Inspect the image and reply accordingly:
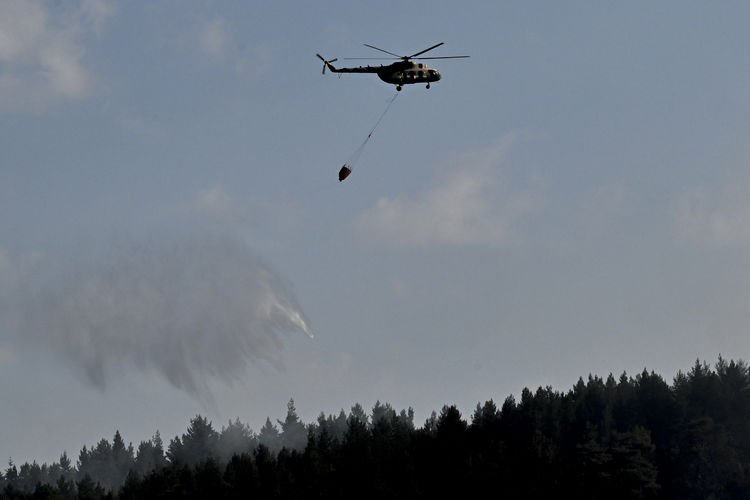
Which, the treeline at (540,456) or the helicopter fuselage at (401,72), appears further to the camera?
the treeline at (540,456)

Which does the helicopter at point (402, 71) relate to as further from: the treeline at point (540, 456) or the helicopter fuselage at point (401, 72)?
the treeline at point (540, 456)

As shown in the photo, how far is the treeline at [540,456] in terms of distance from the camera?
13138 cm

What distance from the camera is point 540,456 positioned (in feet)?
444

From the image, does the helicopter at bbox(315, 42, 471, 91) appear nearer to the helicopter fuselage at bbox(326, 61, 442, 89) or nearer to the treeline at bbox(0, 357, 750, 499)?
the helicopter fuselage at bbox(326, 61, 442, 89)

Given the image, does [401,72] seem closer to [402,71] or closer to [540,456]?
[402,71]

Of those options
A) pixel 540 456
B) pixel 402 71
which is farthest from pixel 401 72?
pixel 540 456

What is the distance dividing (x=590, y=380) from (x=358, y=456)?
56591 millimetres

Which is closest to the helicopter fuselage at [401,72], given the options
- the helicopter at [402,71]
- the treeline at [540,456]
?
the helicopter at [402,71]

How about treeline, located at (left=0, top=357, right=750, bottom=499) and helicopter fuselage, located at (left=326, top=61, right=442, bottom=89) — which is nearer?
helicopter fuselage, located at (left=326, top=61, right=442, bottom=89)

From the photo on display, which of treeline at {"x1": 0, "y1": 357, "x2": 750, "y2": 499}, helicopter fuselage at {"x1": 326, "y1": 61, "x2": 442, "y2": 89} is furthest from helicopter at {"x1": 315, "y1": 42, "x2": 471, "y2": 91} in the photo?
treeline at {"x1": 0, "y1": 357, "x2": 750, "y2": 499}

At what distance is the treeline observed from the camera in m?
131

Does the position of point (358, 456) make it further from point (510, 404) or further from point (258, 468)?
point (510, 404)

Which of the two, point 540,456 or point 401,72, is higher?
point 401,72

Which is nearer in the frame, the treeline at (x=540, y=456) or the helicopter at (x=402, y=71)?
the helicopter at (x=402, y=71)
